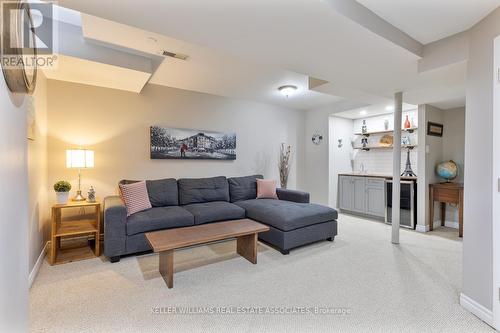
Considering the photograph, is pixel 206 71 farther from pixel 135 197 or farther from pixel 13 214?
pixel 13 214

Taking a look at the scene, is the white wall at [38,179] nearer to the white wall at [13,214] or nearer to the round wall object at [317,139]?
the white wall at [13,214]

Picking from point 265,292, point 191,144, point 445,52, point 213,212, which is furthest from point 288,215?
point 445,52

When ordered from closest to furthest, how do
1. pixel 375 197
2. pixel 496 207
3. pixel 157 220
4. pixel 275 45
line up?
1. pixel 496 207
2. pixel 275 45
3. pixel 157 220
4. pixel 375 197

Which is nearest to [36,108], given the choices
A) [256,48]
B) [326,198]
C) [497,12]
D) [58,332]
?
[58,332]

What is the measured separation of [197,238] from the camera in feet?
7.54

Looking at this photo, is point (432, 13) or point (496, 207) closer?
point (496, 207)

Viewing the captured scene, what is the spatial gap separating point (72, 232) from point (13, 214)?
6.29 ft

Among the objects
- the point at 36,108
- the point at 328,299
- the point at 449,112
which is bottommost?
the point at 328,299

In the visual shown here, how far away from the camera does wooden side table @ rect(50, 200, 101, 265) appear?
103 inches

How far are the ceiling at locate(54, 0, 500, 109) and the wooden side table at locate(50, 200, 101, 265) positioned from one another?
189 centimetres

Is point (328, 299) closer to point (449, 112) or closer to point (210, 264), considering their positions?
point (210, 264)

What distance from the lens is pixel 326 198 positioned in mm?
5285

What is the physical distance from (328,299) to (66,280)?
7.80 ft

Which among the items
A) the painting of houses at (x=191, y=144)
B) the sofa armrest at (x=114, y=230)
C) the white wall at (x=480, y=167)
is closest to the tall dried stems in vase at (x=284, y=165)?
the painting of houses at (x=191, y=144)
